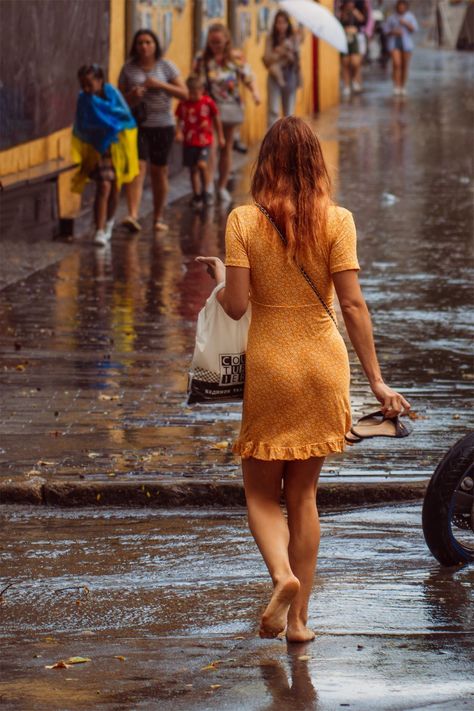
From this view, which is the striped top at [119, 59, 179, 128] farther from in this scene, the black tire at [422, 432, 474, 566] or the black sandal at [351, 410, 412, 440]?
the black sandal at [351, 410, 412, 440]

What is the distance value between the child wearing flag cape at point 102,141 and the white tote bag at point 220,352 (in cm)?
916

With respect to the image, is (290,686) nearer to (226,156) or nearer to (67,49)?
(67,49)

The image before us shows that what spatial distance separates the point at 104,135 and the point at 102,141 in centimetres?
6

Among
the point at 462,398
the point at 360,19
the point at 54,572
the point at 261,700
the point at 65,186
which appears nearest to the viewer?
the point at 261,700

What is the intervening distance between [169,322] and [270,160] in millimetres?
5880

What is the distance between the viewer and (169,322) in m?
11.1

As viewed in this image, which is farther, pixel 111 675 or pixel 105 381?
pixel 105 381

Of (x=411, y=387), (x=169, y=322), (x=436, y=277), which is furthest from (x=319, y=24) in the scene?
(x=411, y=387)

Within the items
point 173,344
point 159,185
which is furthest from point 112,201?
point 173,344

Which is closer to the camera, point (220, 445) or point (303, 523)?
point (303, 523)

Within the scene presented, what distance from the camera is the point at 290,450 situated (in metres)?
5.24

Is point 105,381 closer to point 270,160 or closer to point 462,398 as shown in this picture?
point 462,398

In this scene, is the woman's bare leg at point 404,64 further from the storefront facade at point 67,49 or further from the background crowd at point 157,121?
the background crowd at point 157,121

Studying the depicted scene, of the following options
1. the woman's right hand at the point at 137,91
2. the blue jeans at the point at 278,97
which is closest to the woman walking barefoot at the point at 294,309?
the woman's right hand at the point at 137,91
